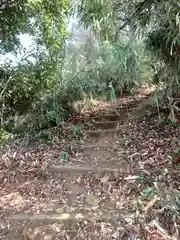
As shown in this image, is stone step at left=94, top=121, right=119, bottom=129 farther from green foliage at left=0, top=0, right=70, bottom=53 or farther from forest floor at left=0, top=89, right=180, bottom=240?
green foliage at left=0, top=0, right=70, bottom=53

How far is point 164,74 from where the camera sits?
3.40m

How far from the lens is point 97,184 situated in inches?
109

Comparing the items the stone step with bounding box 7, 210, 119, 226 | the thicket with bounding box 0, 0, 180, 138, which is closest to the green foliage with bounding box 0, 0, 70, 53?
the thicket with bounding box 0, 0, 180, 138

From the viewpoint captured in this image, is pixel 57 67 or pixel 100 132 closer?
pixel 100 132

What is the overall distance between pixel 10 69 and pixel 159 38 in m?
Answer: 2.21

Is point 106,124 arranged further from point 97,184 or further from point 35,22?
point 35,22

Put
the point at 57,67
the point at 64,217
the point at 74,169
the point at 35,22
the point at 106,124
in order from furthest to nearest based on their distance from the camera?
the point at 57,67 < the point at 35,22 < the point at 106,124 < the point at 74,169 < the point at 64,217

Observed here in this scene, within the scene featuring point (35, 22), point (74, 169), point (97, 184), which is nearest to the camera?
point (97, 184)

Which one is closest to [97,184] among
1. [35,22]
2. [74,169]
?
[74,169]

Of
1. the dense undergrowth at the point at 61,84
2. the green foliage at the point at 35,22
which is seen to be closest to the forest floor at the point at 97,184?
the dense undergrowth at the point at 61,84

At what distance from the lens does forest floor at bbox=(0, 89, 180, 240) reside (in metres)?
2.27

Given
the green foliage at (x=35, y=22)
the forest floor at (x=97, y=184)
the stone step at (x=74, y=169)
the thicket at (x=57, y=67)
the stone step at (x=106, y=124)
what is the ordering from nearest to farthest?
the forest floor at (x=97, y=184) → the stone step at (x=74, y=169) → the thicket at (x=57, y=67) → the stone step at (x=106, y=124) → the green foliage at (x=35, y=22)

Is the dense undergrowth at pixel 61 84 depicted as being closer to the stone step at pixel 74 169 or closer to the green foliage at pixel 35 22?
the green foliage at pixel 35 22

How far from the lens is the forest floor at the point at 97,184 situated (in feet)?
7.43
